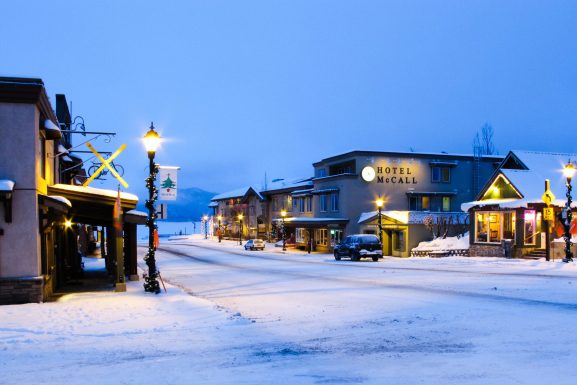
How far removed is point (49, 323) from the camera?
10.8m

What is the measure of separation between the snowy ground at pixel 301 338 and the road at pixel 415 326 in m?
0.03

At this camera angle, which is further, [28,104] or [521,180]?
[521,180]

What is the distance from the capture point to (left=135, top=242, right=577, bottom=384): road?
7387 millimetres

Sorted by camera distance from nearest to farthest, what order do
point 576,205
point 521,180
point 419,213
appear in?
1. point 576,205
2. point 521,180
3. point 419,213

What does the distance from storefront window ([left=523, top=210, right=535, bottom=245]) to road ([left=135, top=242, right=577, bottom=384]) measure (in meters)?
15.3

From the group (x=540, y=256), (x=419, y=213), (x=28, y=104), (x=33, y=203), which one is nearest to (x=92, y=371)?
(x=33, y=203)

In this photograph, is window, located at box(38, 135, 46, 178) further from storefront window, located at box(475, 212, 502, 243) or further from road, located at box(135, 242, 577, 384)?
storefront window, located at box(475, 212, 502, 243)

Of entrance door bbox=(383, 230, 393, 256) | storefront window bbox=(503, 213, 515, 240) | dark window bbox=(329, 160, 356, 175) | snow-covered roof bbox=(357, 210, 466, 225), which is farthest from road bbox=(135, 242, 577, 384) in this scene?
dark window bbox=(329, 160, 356, 175)

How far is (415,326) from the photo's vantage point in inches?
412

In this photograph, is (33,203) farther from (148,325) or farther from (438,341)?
(438,341)

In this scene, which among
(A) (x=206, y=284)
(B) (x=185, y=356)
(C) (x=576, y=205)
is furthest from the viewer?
(C) (x=576, y=205)

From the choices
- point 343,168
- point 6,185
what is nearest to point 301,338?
point 6,185

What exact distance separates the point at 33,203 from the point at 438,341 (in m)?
10.7

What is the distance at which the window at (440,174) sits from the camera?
163 feet
